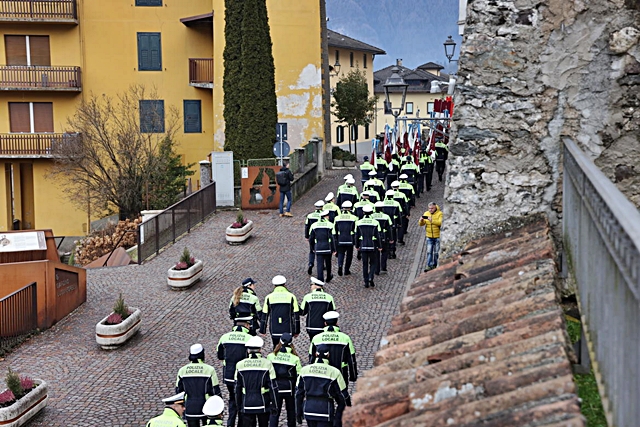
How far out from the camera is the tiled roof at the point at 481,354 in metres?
3.87

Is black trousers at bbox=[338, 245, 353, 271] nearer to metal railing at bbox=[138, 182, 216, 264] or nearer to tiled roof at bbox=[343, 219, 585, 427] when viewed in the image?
metal railing at bbox=[138, 182, 216, 264]

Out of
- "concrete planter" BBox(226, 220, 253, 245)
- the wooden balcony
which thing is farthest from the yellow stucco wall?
"concrete planter" BBox(226, 220, 253, 245)

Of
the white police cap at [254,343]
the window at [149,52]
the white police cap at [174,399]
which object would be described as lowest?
the white police cap at [174,399]

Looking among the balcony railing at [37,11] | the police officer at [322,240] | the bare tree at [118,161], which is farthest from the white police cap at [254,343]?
the balcony railing at [37,11]

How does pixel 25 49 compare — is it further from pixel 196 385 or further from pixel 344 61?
pixel 196 385

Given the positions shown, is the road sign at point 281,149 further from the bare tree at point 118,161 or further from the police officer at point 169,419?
the police officer at point 169,419

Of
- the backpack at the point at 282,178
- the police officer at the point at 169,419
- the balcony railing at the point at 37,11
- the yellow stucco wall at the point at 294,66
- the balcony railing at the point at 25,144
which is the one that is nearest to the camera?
the police officer at the point at 169,419

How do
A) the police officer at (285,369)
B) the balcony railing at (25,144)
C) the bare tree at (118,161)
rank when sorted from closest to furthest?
1. the police officer at (285,369)
2. the bare tree at (118,161)
3. the balcony railing at (25,144)

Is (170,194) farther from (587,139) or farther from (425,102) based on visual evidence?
(425,102)

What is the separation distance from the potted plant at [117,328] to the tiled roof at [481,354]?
33.9 ft

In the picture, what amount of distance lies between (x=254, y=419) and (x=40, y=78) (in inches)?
1280

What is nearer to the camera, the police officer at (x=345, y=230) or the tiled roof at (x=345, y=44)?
the police officer at (x=345, y=230)

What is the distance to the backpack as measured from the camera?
26750 millimetres

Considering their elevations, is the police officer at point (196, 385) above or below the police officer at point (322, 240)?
below
